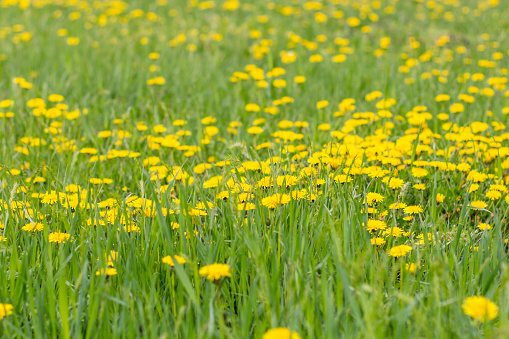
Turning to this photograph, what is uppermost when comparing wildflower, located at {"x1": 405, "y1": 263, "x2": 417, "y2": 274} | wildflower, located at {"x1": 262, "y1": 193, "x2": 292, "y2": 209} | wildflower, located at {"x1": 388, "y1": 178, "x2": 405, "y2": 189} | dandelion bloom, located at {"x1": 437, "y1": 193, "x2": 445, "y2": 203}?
wildflower, located at {"x1": 262, "y1": 193, "x2": 292, "y2": 209}

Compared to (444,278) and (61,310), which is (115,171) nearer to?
(61,310)

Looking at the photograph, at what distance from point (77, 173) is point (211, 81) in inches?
82.7

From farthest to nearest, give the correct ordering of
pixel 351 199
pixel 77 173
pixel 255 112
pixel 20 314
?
pixel 255 112, pixel 77 173, pixel 351 199, pixel 20 314

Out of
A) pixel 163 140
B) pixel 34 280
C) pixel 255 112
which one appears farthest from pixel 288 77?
pixel 34 280

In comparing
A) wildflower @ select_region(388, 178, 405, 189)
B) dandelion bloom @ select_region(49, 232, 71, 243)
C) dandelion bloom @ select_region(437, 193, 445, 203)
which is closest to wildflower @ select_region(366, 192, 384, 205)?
wildflower @ select_region(388, 178, 405, 189)

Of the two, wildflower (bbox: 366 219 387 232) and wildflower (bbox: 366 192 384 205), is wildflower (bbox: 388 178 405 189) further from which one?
wildflower (bbox: 366 219 387 232)

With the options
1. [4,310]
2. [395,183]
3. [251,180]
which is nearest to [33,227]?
[4,310]

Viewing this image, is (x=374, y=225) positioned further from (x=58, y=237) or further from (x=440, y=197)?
(x=58, y=237)

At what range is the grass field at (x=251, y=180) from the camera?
146 cm

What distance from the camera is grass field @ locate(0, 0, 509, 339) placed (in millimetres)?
1464

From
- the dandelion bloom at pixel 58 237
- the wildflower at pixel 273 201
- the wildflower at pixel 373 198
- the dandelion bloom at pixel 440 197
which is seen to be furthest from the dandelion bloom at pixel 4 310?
the dandelion bloom at pixel 440 197

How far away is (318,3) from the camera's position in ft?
24.0

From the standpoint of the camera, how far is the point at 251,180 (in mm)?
2018

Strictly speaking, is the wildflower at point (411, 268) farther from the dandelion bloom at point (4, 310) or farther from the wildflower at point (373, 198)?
the dandelion bloom at point (4, 310)
